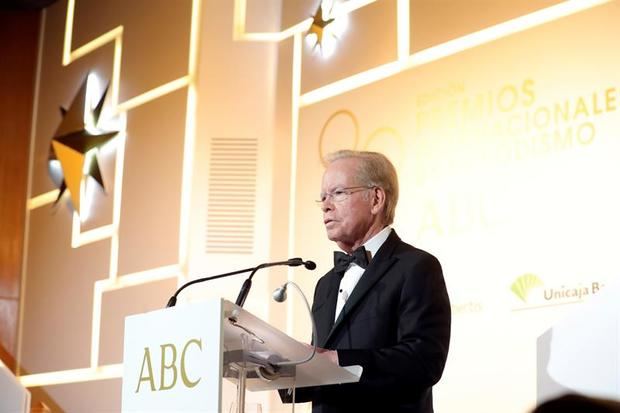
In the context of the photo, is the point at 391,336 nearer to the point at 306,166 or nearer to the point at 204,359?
the point at 204,359

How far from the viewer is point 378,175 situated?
3129 mm

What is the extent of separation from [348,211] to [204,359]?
92 cm

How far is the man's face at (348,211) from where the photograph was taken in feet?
10.1

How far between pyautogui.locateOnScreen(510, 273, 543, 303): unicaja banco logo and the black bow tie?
1478 mm

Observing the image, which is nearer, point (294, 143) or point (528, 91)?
point (528, 91)

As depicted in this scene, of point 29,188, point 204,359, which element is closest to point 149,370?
point 204,359

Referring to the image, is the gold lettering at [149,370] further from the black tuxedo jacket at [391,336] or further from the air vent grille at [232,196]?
the air vent grille at [232,196]

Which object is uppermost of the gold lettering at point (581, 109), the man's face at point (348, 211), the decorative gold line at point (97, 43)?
the decorative gold line at point (97, 43)

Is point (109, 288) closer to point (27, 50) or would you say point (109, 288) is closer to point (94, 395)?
point (94, 395)

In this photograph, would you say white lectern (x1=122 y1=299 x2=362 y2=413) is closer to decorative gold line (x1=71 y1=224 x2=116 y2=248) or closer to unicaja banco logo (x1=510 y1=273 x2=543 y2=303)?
unicaja banco logo (x1=510 y1=273 x2=543 y2=303)

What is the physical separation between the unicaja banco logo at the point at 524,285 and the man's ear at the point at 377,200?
4.66ft

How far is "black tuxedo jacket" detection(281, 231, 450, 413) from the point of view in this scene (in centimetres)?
263

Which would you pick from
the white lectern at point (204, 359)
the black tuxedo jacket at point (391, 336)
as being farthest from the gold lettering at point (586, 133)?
the white lectern at point (204, 359)

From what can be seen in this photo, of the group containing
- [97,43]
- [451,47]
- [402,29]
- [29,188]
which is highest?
[97,43]
